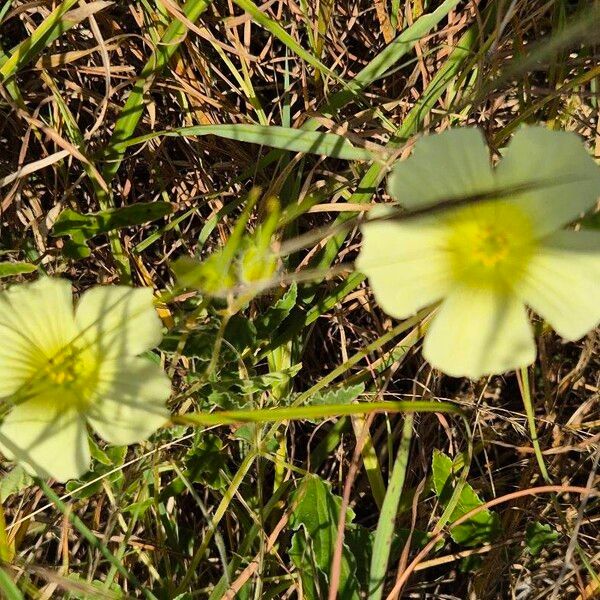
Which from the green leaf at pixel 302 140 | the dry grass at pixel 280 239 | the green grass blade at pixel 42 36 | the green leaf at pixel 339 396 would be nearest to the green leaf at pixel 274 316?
the dry grass at pixel 280 239

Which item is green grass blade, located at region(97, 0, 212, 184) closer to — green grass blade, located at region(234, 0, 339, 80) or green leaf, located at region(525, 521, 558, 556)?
green grass blade, located at region(234, 0, 339, 80)

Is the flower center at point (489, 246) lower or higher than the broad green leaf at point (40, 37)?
lower

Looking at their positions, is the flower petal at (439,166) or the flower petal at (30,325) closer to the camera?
the flower petal at (439,166)

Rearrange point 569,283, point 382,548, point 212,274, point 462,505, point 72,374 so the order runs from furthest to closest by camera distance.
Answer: point 462,505 → point 382,548 → point 72,374 → point 569,283 → point 212,274

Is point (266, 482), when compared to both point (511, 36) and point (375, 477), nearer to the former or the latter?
point (375, 477)

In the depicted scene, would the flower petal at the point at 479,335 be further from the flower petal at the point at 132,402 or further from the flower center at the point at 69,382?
the flower center at the point at 69,382

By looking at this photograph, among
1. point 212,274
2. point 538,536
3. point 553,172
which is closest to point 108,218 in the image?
point 212,274

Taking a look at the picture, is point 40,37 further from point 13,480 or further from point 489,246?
point 489,246
